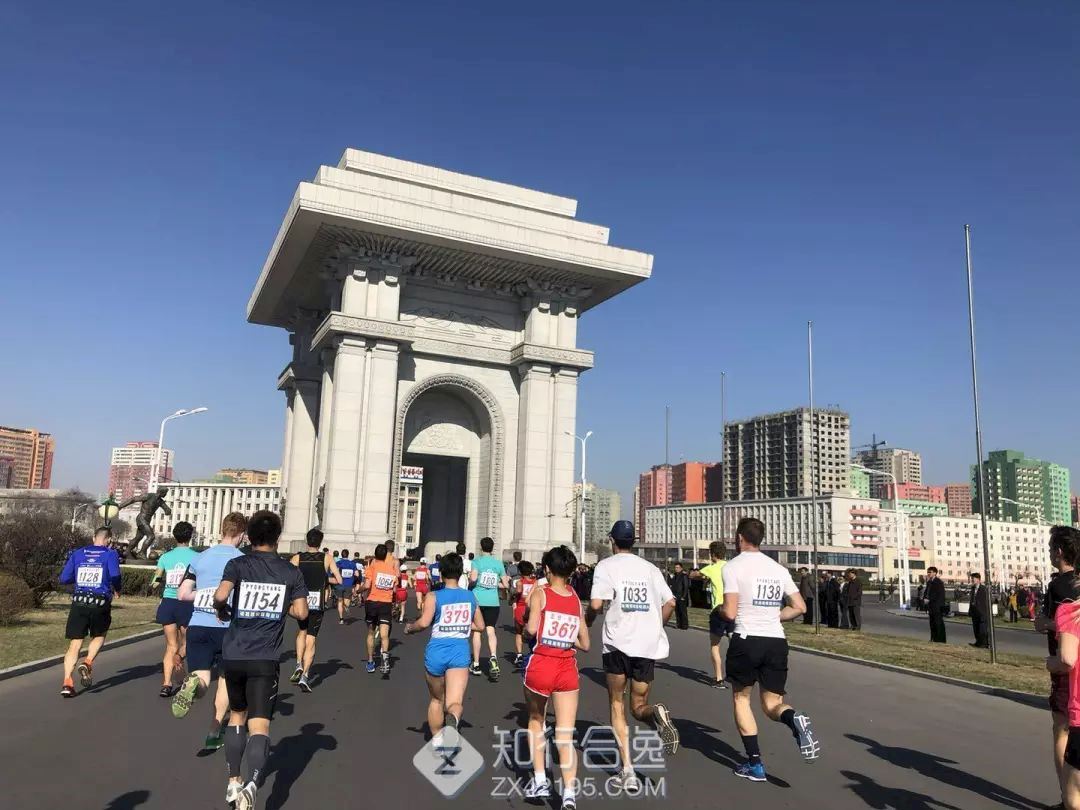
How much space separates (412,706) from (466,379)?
26485 mm

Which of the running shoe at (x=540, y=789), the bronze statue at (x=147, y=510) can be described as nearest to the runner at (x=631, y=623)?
the running shoe at (x=540, y=789)

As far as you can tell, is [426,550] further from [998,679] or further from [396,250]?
[998,679]

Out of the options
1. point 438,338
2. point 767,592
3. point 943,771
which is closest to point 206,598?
point 767,592

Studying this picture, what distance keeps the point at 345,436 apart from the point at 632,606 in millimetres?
26546

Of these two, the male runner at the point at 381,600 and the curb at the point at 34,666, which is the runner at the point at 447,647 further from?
the curb at the point at 34,666

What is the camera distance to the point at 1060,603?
5.96 meters

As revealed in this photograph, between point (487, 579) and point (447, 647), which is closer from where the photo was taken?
point (447, 647)

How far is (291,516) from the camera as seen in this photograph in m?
37.7

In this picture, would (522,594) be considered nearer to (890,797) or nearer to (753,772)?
(753,772)

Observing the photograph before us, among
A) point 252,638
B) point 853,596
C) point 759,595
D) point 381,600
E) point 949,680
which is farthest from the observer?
point 853,596

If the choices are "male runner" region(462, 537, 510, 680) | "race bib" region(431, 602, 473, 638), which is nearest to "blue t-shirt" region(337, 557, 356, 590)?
"male runner" region(462, 537, 510, 680)
